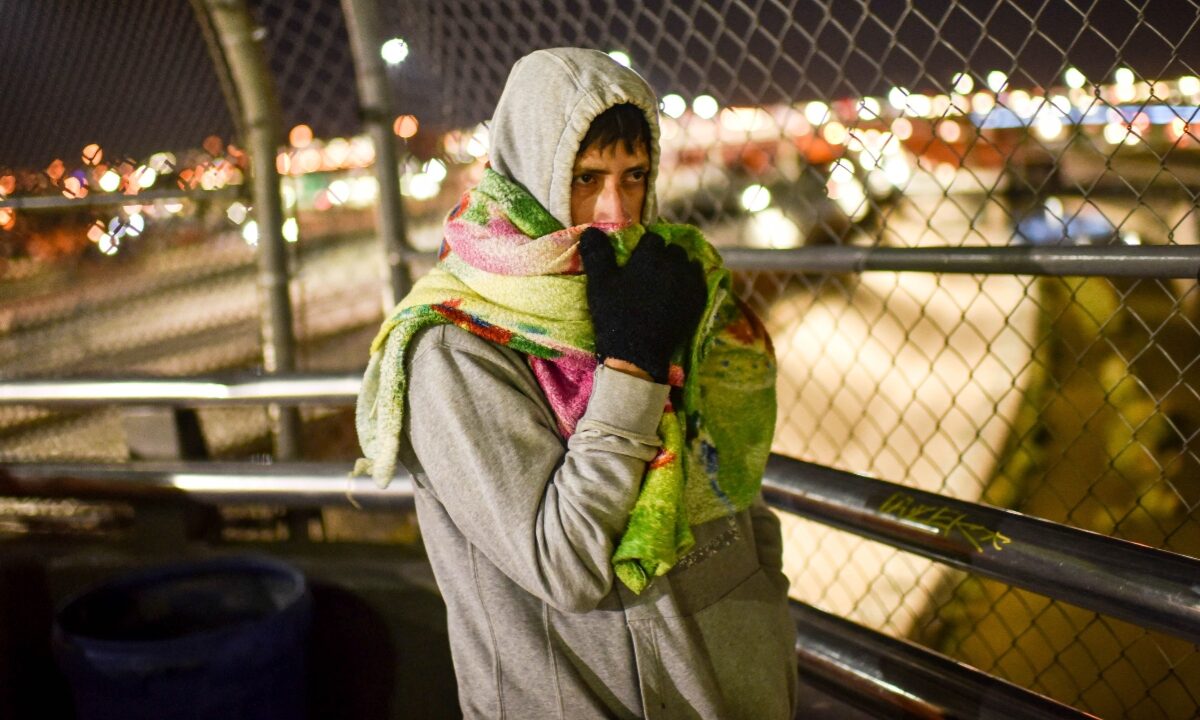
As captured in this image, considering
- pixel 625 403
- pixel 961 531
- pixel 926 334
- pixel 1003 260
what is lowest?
pixel 926 334

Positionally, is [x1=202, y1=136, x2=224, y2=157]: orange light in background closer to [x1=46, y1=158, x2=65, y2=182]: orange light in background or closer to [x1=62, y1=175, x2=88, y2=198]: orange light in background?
[x1=62, y1=175, x2=88, y2=198]: orange light in background

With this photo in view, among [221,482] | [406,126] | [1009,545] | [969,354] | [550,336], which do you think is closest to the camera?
[550,336]

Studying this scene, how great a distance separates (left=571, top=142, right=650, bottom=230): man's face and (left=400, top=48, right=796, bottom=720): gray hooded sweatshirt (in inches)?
1.4

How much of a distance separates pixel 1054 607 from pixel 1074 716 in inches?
108

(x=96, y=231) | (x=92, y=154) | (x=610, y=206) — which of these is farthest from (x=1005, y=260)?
(x=96, y=231)

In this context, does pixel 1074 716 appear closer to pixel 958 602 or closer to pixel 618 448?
pixel 618 448

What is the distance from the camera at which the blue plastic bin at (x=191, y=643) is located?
7.47ft

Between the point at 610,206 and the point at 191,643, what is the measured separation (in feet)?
5.32

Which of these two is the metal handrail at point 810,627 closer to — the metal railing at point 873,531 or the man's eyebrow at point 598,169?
the metal railing at point 873,531

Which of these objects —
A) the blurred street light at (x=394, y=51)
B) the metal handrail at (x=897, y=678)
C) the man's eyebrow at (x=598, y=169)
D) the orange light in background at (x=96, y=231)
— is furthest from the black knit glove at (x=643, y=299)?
the orange light in background at (x=96, y=231)

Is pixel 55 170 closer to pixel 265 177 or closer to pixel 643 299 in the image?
pixel 265 177

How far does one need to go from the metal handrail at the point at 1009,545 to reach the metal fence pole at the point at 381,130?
1.74 metres

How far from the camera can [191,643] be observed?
2.29 meters

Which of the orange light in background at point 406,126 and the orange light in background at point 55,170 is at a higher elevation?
the orange light in background at point 406,126
